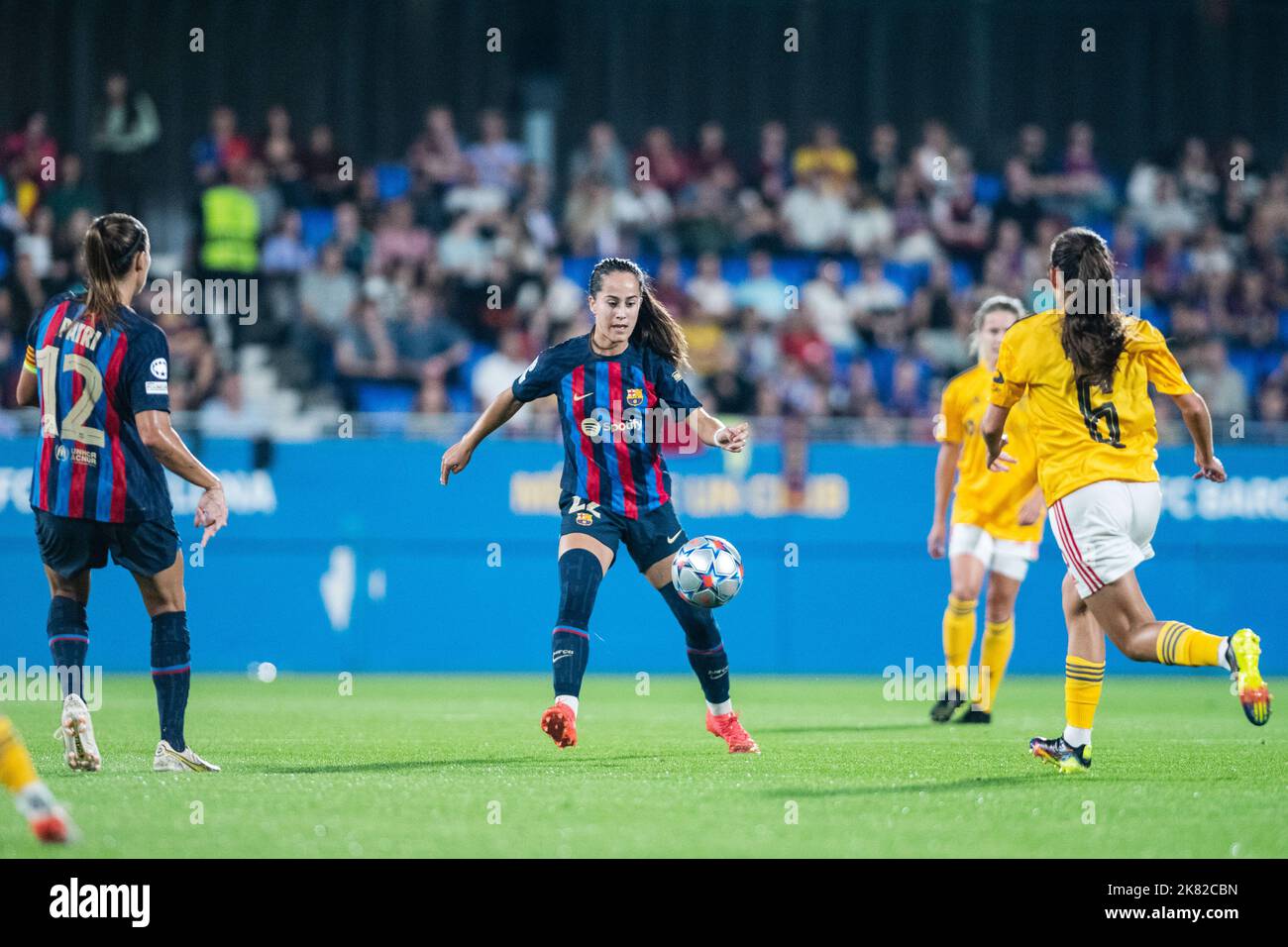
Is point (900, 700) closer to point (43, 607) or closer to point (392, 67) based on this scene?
point (43, 607)

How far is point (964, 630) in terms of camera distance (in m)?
10.2

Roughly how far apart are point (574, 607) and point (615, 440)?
79 cm

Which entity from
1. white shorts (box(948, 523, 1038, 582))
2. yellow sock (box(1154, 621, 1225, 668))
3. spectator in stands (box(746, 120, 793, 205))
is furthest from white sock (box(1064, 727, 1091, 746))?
spectator in stands (box(746, 120, 793, 205))

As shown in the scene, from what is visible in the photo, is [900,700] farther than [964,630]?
Yes

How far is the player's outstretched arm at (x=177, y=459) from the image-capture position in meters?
6.85

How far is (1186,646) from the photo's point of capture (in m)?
6.64

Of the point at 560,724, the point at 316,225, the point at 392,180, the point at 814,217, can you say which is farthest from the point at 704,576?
the point at 392,180

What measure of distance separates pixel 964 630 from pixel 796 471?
4650 mm

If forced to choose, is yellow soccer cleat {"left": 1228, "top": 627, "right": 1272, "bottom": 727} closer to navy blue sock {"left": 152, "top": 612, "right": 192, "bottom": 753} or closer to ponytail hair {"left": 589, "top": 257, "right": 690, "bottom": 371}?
ponytail hair {"left": 589, "top": 257, "right": 690, "bottom": 371}

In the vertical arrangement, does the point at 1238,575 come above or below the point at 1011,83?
below

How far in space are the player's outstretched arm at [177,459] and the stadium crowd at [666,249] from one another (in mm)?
8274

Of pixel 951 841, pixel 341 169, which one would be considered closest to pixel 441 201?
pixel 341 169

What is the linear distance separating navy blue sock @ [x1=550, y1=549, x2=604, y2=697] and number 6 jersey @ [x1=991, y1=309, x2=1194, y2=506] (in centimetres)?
200

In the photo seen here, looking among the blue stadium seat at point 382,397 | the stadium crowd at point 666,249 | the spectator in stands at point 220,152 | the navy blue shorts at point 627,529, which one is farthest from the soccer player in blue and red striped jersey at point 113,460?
the spectator in stands at point 220,152
